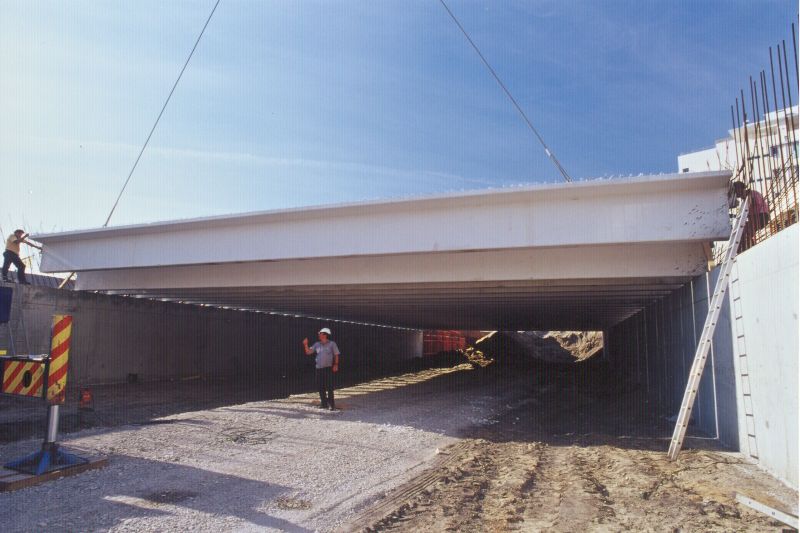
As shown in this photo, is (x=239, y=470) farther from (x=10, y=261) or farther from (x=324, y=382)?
(x=10, y=261)

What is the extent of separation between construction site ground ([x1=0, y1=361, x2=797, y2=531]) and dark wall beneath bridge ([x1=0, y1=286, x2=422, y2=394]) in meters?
4.67

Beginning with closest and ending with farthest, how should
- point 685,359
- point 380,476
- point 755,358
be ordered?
1. point 380,476
2. point 755,358
3. point 685,359

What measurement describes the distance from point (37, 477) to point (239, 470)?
2.24 meters

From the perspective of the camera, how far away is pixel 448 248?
12.2m

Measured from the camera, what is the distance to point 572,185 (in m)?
11.0

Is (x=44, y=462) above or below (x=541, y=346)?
below

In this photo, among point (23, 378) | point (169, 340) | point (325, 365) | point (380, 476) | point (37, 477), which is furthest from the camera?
point (169, 340)

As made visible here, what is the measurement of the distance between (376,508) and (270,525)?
1119 millimetres

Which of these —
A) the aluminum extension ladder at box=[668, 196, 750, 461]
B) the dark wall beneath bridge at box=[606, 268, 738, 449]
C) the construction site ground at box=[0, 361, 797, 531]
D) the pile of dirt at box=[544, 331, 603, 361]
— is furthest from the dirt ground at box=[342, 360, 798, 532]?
the pile of dirt at box=[544, 331, 603, 361]

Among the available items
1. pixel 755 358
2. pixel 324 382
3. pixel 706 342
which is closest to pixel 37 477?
pixel 324 382

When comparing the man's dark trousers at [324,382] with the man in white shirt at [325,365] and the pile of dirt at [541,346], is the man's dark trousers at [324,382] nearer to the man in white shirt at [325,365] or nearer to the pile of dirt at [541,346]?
the man in white shirt at [325,365]

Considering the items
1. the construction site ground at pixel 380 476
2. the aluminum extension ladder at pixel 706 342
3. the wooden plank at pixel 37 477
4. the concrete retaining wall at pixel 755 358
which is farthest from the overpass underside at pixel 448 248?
the wooden plank at pixel 37 477

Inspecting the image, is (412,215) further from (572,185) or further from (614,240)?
(614,240)

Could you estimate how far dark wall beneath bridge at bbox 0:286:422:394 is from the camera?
17609mm
